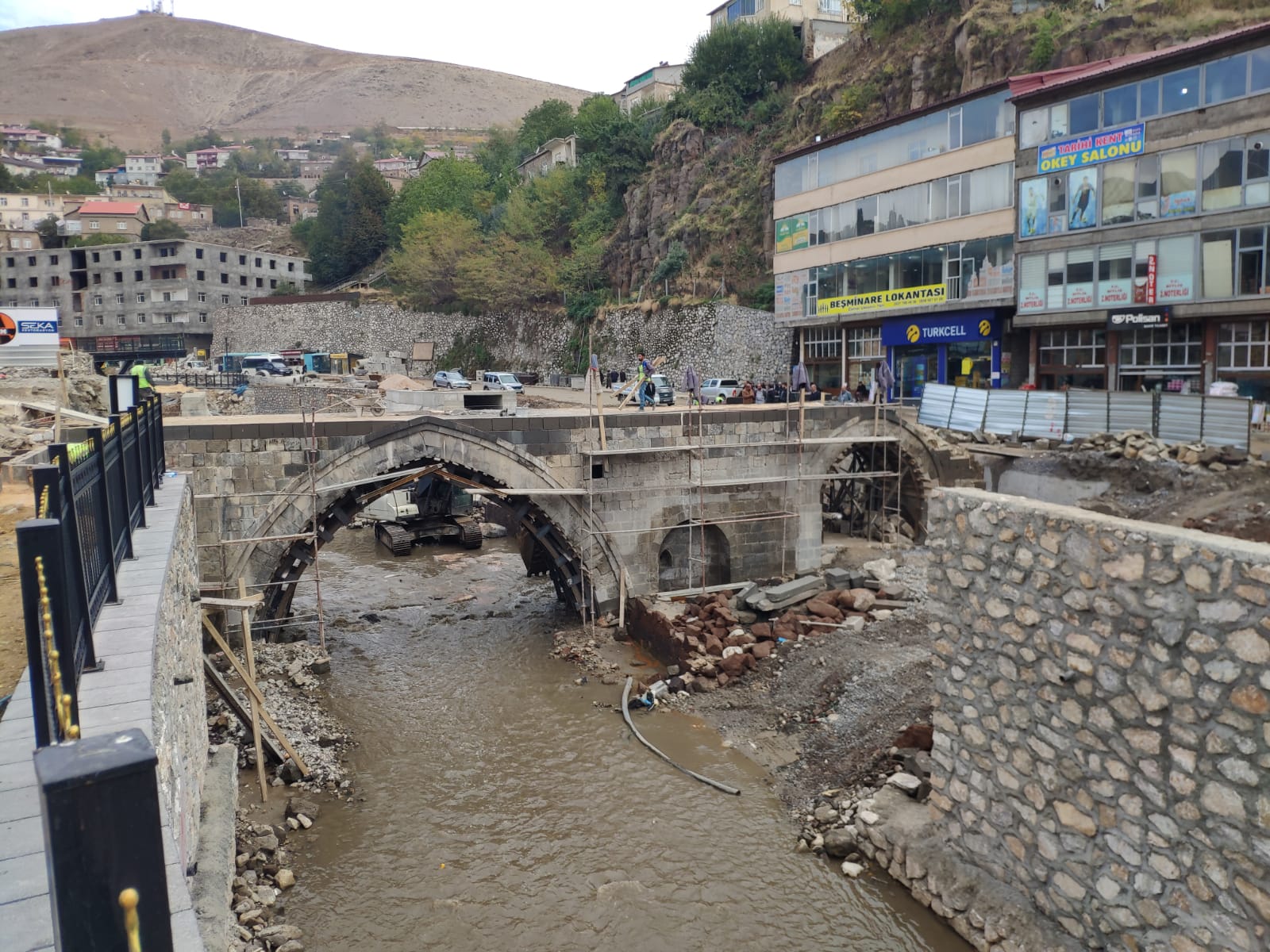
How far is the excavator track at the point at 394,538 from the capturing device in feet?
77.9

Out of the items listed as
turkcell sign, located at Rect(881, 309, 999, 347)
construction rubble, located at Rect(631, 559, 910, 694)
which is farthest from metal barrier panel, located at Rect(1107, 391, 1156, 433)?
turkcell sign, located at Rect(881, 309, 999, 347)

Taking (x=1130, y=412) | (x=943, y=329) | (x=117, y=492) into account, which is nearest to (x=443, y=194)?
(x=943, y=329)

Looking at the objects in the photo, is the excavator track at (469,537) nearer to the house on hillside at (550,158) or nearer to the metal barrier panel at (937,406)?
the metal barrier panel at (937,406)

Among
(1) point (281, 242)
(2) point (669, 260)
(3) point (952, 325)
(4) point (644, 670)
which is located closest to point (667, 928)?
(4) point (644, 670)

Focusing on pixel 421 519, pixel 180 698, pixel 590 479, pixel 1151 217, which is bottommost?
pixel 421 519

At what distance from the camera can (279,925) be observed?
8258 mm

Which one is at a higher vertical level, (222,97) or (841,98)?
(222,97)

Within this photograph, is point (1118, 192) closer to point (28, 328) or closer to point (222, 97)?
point (28, 328)

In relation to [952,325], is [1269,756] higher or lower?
lower

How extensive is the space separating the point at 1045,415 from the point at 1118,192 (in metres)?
6.59

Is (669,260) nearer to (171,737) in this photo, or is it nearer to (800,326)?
(800,326)

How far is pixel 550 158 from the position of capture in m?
63.5

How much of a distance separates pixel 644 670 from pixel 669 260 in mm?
28801

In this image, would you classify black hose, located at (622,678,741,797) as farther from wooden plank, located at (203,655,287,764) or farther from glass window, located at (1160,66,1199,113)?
glass window, located at (1160,66,1199,113)
